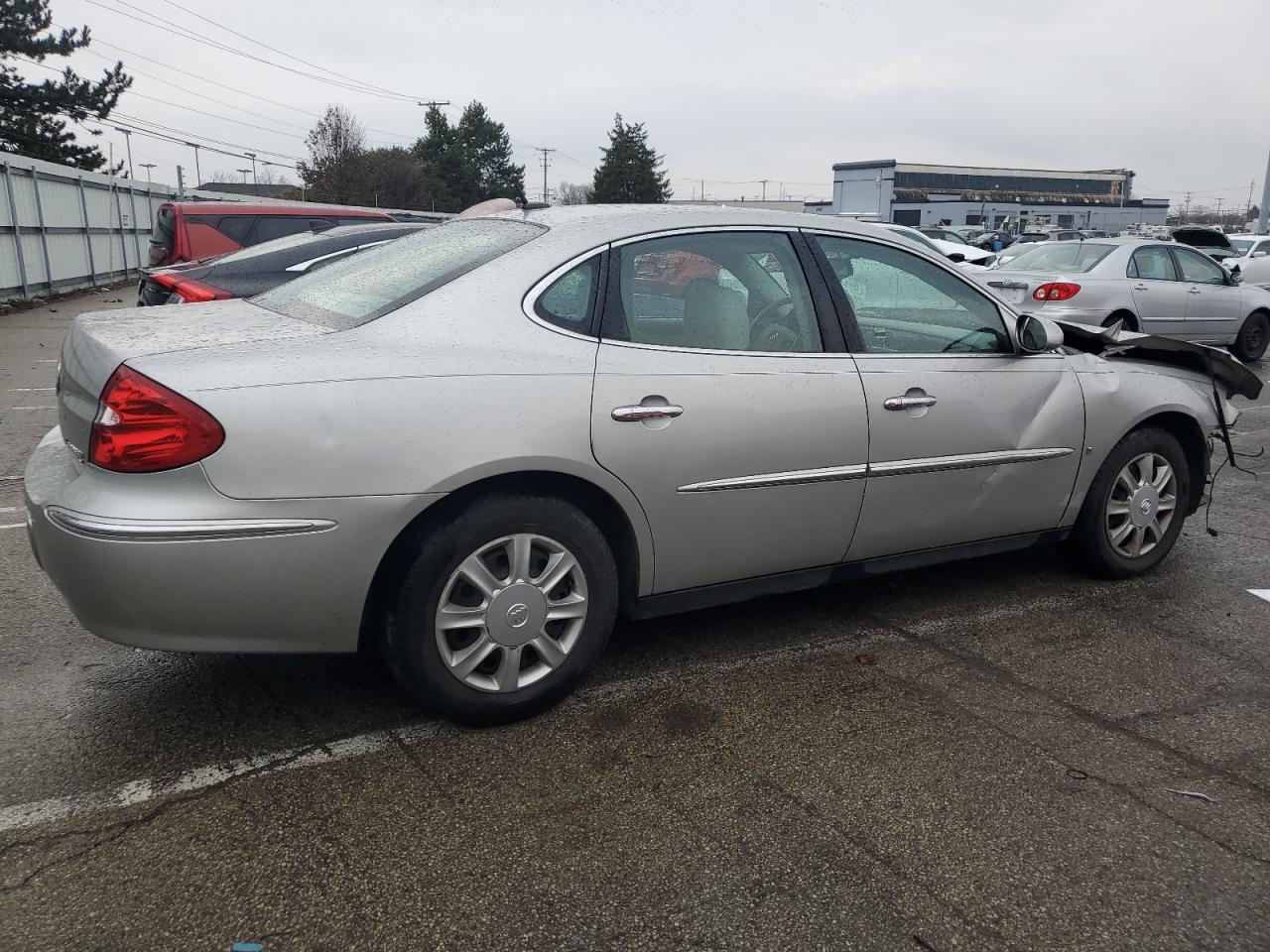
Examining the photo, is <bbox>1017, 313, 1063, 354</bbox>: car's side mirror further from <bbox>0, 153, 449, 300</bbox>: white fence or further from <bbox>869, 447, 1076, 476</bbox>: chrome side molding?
<bbox>0, 153, 449, 300</bbox>: white fence

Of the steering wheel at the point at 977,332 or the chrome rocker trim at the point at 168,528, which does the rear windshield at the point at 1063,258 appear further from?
the chrome rocker trim at the point at 168,528

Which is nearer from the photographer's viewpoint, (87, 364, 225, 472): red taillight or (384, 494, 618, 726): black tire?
(87, 364, 225, 472): red taillight

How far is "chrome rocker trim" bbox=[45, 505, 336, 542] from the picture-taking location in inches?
101

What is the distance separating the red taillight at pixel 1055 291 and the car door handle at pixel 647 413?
903 centimetres

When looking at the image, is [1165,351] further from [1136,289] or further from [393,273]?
[1136,289]

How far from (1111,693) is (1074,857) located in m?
1.12

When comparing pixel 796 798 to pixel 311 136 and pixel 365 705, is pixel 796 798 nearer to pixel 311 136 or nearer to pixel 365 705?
pixel 365 705

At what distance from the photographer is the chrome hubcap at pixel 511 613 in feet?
9.68

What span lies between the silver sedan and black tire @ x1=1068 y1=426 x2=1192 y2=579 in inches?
3.4

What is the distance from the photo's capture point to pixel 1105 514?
4473 mm

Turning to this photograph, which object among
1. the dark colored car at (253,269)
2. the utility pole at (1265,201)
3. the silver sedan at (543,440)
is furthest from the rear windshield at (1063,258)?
the utility pole at (1265,201)

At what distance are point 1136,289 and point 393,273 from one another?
1035 cm

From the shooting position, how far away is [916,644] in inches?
153

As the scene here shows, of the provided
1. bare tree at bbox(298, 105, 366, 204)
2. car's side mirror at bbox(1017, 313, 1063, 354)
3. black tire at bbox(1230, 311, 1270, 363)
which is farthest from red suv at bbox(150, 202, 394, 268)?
bare tree at bbox(298, 105, 366, 204)
